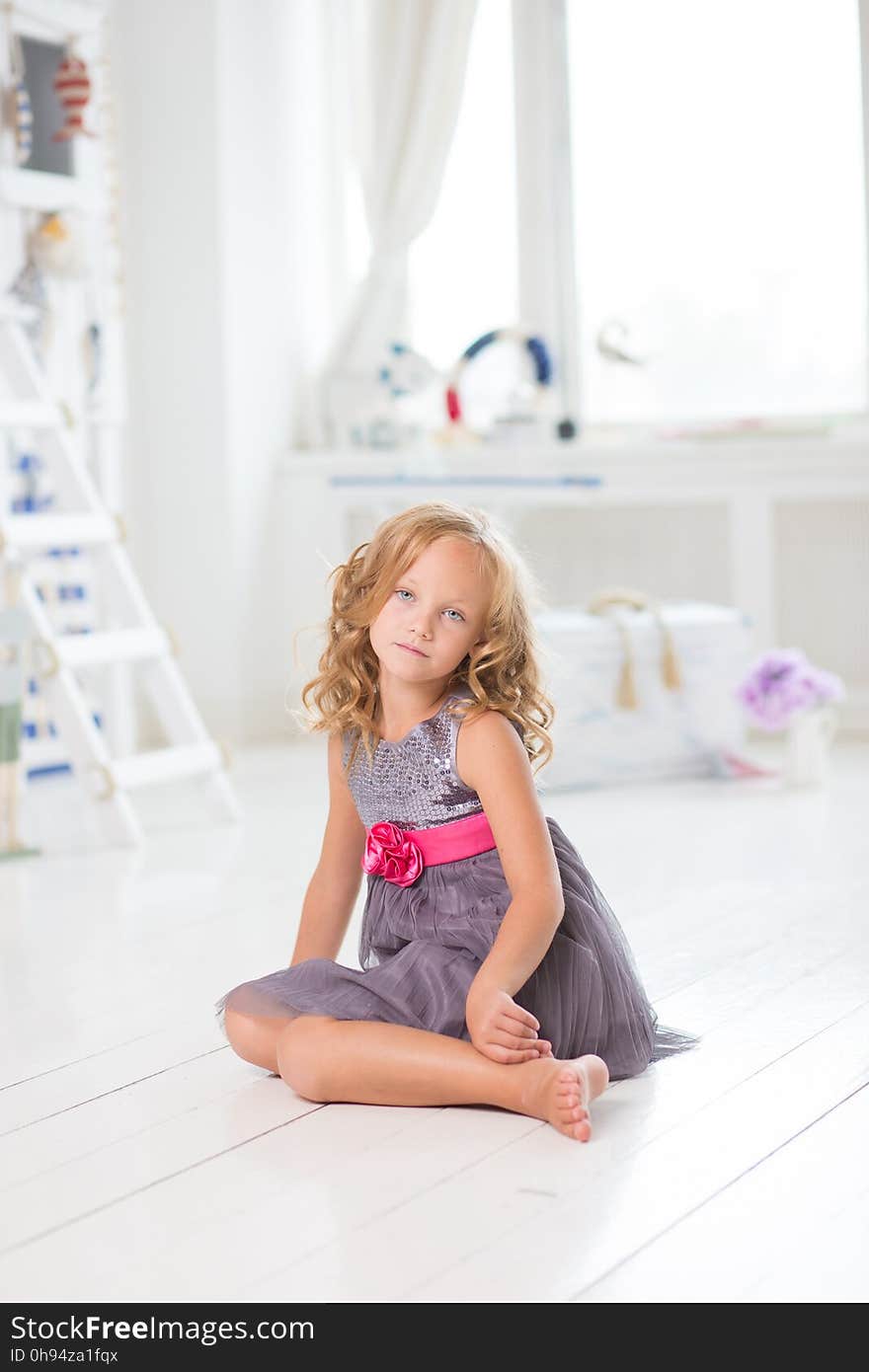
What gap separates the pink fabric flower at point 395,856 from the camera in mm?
1686

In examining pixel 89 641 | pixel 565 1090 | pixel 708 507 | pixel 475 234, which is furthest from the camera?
pixel 475 234

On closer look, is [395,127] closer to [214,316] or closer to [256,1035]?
[214,316]

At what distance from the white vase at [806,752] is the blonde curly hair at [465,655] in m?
2.00

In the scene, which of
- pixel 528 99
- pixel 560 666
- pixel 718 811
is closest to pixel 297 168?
pixel 528 99

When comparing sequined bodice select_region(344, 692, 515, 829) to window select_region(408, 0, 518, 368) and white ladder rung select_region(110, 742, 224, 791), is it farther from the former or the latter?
window select_region(408, 0, 518, 368)

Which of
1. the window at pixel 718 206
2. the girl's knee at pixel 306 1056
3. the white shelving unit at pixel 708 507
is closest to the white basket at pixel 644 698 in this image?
the white shelving unit at pixel 708 507

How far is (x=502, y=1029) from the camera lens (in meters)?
1.50

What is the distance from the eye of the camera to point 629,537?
15.3ft

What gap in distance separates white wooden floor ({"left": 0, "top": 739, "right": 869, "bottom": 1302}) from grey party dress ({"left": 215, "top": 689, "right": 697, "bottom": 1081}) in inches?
3.0

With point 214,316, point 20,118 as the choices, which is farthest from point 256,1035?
point 214,316

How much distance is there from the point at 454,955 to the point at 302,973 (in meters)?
0.16

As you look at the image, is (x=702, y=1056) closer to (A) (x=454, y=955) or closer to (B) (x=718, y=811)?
(A) (x=454, y=955)

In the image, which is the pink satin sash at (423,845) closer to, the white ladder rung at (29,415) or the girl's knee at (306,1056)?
the girl's knee at (306,1056)

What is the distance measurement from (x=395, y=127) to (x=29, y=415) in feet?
5.89
